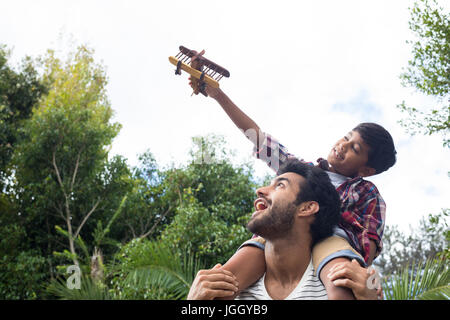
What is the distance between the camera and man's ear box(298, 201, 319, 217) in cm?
173

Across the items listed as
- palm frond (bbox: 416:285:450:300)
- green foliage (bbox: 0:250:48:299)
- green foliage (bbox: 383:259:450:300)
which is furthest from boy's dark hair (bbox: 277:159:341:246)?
green foliage (bbox: 0:250:48:299)

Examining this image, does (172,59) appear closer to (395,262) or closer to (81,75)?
(395,262)

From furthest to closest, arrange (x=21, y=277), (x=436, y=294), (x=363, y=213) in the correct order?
(x=21, y=277), (x=436, y=294), (x=363, y=213)

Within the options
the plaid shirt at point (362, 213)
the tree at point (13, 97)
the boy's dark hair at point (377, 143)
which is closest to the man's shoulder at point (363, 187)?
the plaid shirt at point (362, 213)

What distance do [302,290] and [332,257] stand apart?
16 cm

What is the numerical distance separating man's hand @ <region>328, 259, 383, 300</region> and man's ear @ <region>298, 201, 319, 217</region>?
10.3 inches

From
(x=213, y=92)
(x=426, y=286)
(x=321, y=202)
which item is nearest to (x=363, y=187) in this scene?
(x=321, y=202)

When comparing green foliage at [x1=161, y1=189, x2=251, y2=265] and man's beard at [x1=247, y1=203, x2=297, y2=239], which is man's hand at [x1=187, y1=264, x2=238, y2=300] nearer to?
man's beard at [x1=247, y1=203, x2=297, y2=239]

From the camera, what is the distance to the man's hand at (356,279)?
4.75 feet

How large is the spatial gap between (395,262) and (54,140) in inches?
284

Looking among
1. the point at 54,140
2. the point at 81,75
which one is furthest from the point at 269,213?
the point at 81,75

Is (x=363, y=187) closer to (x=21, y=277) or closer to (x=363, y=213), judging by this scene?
(x=363, y=213)

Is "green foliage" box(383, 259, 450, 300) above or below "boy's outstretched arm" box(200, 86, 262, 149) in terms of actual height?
below

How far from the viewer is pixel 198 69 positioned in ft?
6.84
